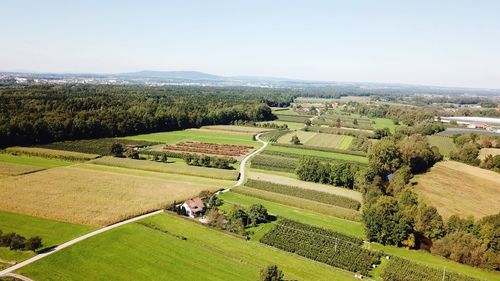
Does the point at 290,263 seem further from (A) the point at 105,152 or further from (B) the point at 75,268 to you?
(A) the point at 105,152

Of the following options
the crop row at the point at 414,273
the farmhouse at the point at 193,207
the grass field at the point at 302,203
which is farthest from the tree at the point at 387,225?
the farmhouse at the point at 193,207

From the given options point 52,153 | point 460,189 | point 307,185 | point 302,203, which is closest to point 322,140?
point 307,185

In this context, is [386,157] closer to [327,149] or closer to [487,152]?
[327,149]

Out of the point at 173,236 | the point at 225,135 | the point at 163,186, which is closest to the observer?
the point at 173,236

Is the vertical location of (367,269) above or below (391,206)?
below

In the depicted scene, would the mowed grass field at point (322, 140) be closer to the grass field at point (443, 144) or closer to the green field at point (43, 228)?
the grass field at point (443, 144)

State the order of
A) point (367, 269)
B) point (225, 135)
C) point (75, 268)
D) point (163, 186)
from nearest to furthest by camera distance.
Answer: point (75, 268)
point (367, 269)
point (163, 186)
point (225, 135)

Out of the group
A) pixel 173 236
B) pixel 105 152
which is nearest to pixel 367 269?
pixel 173 236
